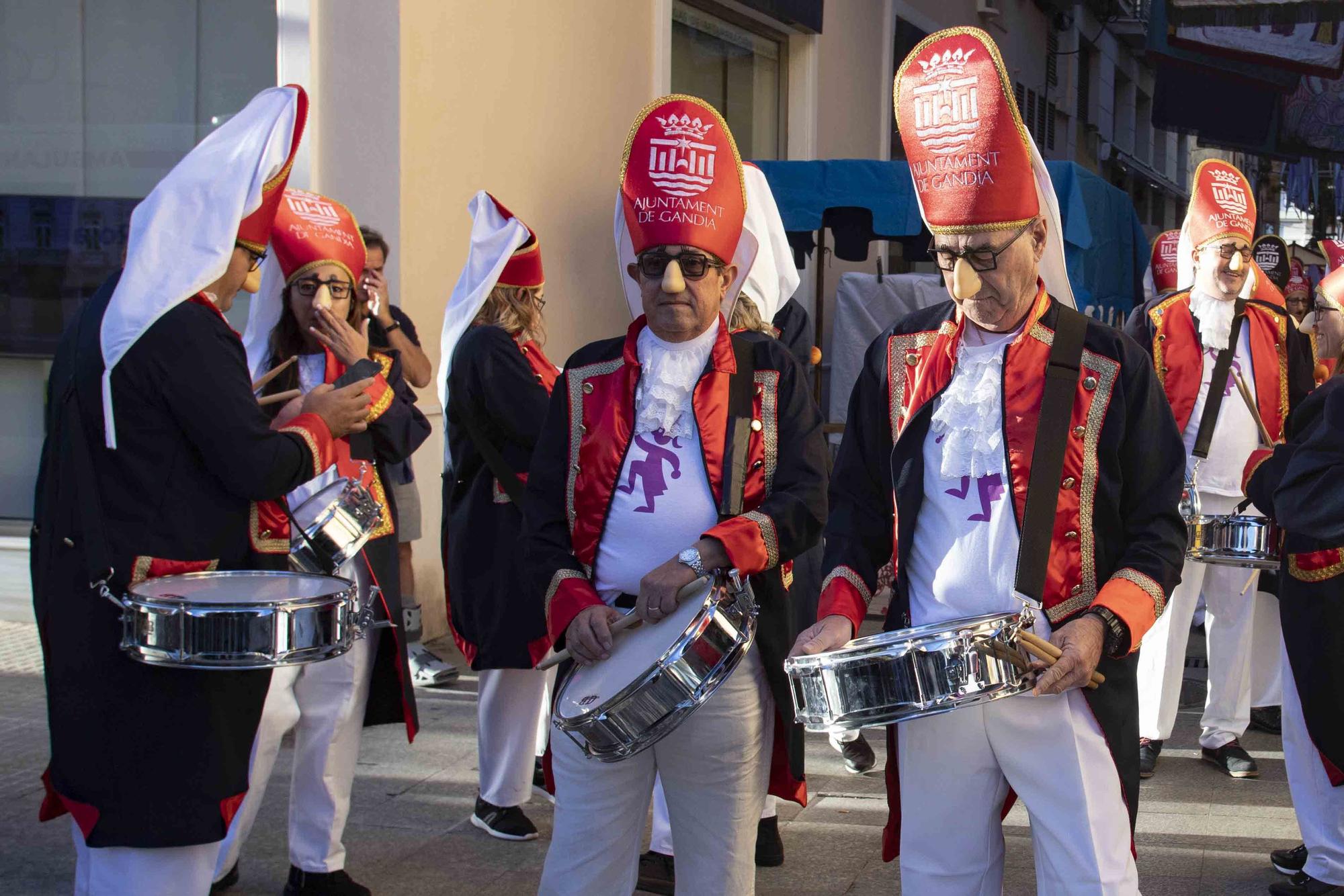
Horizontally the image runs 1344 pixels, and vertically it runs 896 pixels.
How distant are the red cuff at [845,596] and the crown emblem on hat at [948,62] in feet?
3.48

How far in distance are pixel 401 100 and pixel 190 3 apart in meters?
1.50

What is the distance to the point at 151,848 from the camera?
132 inches

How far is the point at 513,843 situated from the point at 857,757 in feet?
5.25

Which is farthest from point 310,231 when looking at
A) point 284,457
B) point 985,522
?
point 985,522

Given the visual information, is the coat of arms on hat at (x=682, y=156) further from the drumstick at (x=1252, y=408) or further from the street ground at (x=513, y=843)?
the drumstick at (x=1252, y=408)

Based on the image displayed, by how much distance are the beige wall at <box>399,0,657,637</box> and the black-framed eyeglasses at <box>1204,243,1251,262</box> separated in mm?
4165

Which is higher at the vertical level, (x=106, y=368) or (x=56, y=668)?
(x=106, y=368)

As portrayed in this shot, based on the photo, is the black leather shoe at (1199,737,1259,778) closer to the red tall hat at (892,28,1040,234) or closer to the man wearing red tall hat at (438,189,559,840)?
the man wearing red tall hat at (438,189,559,840)

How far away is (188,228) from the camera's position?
336 centimetres

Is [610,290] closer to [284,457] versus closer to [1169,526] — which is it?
[284,457]

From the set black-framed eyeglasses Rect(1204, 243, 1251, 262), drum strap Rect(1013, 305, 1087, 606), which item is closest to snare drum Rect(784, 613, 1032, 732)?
drum strap Rect(1013, 305, 1087, 606)

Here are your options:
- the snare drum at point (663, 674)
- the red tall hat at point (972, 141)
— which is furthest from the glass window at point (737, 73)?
the snare drum at point (663, 674)

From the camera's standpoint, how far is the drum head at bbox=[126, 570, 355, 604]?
3.27 m

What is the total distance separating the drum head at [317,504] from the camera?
416cm
